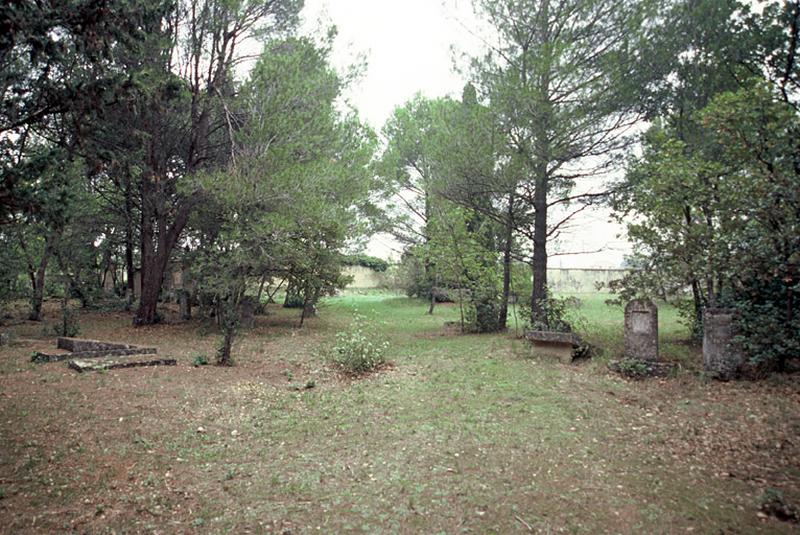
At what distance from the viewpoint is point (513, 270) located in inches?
475

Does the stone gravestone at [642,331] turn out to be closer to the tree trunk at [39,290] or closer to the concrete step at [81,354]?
the concrete step at [81,354]

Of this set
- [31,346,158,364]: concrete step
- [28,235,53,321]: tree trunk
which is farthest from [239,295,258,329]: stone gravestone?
[31,346,158,364]: concrete step

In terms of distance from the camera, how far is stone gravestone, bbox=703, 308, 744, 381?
6.17 meters

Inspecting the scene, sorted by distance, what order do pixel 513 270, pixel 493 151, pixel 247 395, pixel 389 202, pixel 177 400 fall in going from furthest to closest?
pixel 389 202 < pixel 513 270 < pixel 493 151 < pixel 247 395 < pixel 177 400

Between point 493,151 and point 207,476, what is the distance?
8079 millimetres

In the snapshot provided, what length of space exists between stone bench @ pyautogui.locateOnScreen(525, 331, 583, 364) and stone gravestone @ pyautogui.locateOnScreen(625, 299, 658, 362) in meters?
0.86

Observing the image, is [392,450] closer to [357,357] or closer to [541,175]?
[357,357]

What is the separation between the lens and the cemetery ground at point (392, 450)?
295 cm

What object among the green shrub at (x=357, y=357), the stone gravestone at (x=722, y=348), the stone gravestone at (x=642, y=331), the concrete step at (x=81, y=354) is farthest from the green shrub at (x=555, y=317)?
the concrete step at (x=81, y=354)

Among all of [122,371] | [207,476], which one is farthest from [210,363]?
[207,476]

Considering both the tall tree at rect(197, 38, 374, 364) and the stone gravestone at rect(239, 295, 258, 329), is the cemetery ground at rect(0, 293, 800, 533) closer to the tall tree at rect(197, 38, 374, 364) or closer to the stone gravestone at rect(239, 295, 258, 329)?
the tall tree at rect(197, 38, 374, 364)

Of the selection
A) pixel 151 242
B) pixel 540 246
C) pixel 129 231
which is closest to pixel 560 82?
pixel 540 246

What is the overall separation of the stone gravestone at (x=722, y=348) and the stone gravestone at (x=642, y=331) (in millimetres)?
678

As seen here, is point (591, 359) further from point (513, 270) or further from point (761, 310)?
point (513, 270)
